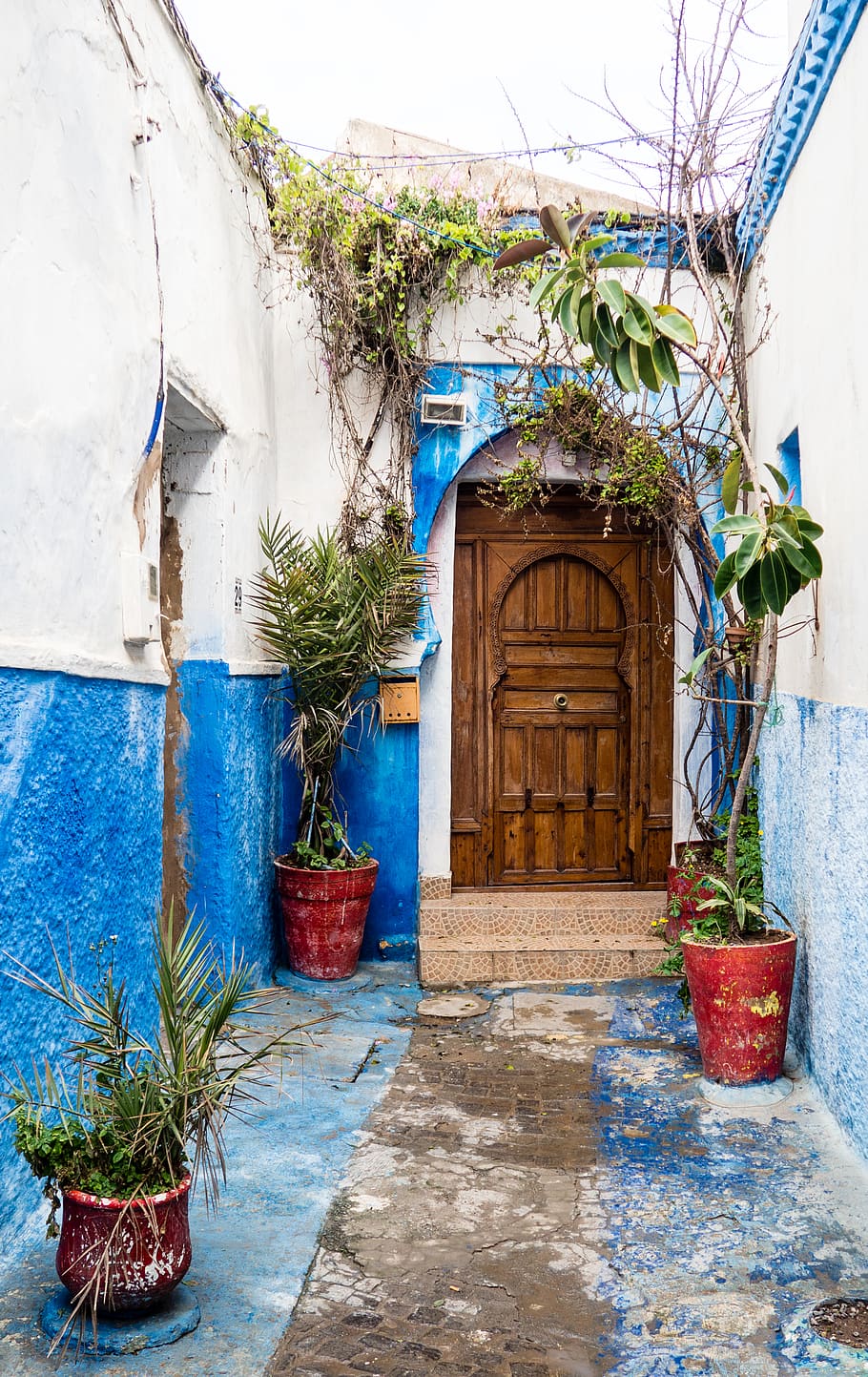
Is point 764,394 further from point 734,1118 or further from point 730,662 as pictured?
point 734,1118

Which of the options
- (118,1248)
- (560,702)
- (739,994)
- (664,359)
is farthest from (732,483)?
(118,1248)

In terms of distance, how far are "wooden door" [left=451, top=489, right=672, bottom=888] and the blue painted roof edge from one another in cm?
203

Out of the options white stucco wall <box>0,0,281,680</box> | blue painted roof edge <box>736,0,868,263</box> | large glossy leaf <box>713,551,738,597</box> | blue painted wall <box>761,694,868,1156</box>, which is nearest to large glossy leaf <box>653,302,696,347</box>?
large glossy leaf <box>713,551,738,597</box>

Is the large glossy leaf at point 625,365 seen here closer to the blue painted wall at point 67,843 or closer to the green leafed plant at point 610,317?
the green leafed plant at point 610,317

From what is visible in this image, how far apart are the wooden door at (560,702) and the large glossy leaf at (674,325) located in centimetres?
299

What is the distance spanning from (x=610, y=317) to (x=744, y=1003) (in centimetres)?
249

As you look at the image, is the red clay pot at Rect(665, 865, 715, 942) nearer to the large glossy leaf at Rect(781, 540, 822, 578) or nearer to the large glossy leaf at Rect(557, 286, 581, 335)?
the large glossy leaf at Rect(781, 540, 822, 578)

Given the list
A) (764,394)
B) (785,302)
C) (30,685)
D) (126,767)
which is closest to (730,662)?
(764,394)

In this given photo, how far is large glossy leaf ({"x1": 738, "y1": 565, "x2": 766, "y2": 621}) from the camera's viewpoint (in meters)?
3.89

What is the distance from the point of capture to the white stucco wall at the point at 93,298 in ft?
9.82

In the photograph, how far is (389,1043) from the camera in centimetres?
490

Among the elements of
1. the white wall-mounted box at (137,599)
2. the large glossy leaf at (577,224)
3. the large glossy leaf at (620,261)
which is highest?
the large glossy leaf at (577,224)

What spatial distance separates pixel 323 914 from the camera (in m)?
5.68

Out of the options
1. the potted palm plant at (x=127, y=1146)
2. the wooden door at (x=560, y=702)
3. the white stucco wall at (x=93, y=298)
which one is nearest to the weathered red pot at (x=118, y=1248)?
the potted palm plant at (x=127, y=1146)
